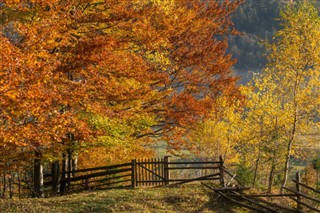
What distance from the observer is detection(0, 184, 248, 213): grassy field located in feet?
49.8

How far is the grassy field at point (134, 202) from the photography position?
15172 mm

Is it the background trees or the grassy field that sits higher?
the background trees

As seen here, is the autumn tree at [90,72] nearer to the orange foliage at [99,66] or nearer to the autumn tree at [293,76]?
the orange foliage at [99,66]

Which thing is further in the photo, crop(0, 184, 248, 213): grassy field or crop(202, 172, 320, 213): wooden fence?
crop(202, 172, 320, 213): wooden fence

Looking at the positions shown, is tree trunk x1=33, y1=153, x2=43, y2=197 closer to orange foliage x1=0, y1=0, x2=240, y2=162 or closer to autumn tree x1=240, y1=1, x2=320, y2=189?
orange foliage x1=0, y1=0, x2=240, y2=162

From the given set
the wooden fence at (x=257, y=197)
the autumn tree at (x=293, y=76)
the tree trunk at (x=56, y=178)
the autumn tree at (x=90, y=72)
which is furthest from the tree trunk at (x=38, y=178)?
the autumn tree at (x=293, y=76)

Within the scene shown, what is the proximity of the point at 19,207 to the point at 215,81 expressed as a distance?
18.1 m

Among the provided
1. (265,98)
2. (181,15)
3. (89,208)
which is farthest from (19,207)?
(265,98)

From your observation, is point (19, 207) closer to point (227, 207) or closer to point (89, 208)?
point (89, 208)

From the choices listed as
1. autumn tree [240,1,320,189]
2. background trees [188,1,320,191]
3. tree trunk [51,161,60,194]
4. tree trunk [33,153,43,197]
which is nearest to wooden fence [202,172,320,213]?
background trees [188,1,320,191]

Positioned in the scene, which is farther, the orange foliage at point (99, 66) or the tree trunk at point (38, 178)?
the tree trunk at point (38, 178)

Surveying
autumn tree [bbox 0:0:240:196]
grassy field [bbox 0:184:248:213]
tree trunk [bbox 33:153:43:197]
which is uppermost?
autumn tree [bbox 0:0:240:196]

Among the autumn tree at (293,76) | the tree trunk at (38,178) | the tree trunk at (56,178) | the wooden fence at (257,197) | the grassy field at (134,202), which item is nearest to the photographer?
the grassy field at (134,202)

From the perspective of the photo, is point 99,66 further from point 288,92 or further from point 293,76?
point 288,92
